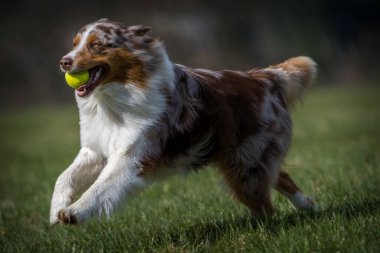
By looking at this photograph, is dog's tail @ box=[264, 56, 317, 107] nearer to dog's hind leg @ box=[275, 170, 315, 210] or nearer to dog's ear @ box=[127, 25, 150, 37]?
dog's hind leg @ box=[275, 170, 315, 210]

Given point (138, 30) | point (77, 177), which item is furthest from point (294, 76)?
point (77, 177)

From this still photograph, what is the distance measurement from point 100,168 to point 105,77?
85cm

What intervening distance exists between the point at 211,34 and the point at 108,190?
26.1 metres

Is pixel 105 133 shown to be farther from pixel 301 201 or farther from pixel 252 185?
pixel 301 201

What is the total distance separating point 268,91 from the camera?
5.86 m

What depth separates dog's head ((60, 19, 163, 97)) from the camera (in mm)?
4887

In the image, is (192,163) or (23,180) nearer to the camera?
(192,163)

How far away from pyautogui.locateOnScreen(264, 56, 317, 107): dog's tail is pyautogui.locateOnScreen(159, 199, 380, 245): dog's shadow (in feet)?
3.82

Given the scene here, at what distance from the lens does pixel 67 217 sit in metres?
4.63

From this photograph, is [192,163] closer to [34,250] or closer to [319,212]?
[319,212]

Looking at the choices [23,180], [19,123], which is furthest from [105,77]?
[19,123]

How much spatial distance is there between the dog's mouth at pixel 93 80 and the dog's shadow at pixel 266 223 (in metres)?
1.37

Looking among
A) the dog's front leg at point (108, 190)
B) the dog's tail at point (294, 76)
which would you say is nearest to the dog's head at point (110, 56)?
the dog's front leg at point (108, 190)

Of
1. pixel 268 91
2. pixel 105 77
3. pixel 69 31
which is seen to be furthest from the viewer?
pixel 69 31
